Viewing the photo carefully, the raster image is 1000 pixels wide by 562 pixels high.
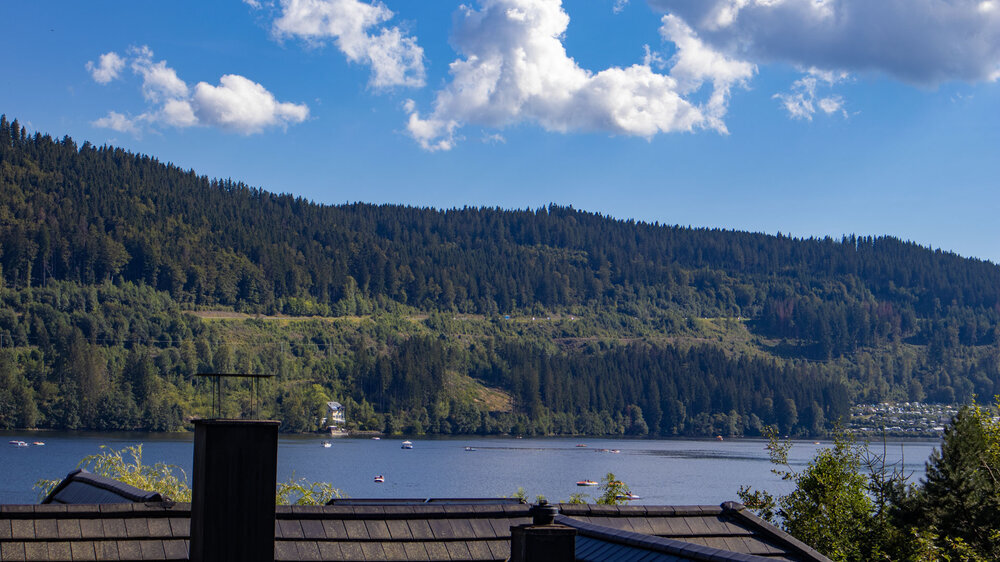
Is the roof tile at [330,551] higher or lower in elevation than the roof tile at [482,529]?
lower

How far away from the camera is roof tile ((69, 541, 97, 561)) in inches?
634

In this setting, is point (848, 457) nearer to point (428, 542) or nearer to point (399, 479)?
point (428, 542)

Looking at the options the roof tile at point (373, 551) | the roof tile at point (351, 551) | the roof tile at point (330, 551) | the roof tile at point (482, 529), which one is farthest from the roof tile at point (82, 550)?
the roof tile at point (482, 529)

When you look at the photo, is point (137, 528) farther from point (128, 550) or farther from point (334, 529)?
point (334, 529)

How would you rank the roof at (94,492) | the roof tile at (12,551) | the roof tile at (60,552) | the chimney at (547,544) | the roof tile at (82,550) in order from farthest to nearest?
the roof at (94,492) → the roof tile at (82,550) → the roof tile at (60,552) → the roof tile at (12,551) → the chimney at (547,544)

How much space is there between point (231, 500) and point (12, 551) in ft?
19.2

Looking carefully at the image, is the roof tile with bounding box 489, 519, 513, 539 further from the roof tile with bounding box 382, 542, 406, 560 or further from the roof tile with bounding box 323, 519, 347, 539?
the roof tile with bounding box 323, 519, 347, 539

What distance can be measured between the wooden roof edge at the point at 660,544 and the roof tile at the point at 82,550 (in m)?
6.61

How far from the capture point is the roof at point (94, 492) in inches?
788

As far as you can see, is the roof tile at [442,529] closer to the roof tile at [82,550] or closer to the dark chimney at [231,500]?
Answer: the roof tile at [82,550]

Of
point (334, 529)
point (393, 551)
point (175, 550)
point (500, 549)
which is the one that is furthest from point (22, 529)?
point (500, 549)

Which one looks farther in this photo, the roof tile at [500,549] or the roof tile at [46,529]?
the roof tile at [500,549]

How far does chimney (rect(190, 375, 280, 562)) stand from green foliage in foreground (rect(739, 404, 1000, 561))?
23.6 meters

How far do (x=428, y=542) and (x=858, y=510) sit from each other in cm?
2539
